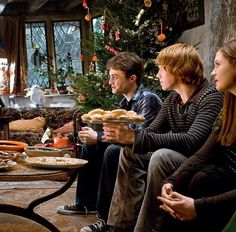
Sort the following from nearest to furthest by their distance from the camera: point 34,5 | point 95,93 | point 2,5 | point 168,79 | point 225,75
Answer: point 225,75, point 168,79, point 95,93, point 2,5, point 34,5

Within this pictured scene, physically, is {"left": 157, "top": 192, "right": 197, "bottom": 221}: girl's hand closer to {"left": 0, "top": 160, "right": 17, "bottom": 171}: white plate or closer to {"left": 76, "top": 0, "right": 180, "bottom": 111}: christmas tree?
{"left": 0, "top": 160, "right": 17, "bottom": 171}: white plate

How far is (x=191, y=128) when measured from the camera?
7.02 feet

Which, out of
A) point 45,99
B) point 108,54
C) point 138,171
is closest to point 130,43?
point 108,54

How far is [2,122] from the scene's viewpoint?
5504mm

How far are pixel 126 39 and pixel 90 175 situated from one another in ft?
5.59

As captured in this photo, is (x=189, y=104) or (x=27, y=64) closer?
(x=189, y=104)

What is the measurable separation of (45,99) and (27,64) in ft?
2.60

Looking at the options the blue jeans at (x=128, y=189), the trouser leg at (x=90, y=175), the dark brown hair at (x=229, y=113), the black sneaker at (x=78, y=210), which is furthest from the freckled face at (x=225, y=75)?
the black sneaker at (x=78, y=210)

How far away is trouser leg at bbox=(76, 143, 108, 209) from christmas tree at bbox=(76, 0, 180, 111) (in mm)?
1346

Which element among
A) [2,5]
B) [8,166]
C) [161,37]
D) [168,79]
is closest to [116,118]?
[168,79]

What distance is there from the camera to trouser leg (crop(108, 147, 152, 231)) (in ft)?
8.03

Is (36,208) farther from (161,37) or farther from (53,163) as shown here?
(161,37)

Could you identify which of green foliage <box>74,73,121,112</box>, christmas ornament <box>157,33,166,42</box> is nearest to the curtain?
green foliage <box>74,73,121,112</box>

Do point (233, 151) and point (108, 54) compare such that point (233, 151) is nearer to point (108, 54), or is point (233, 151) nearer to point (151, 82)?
point (151, 82)
